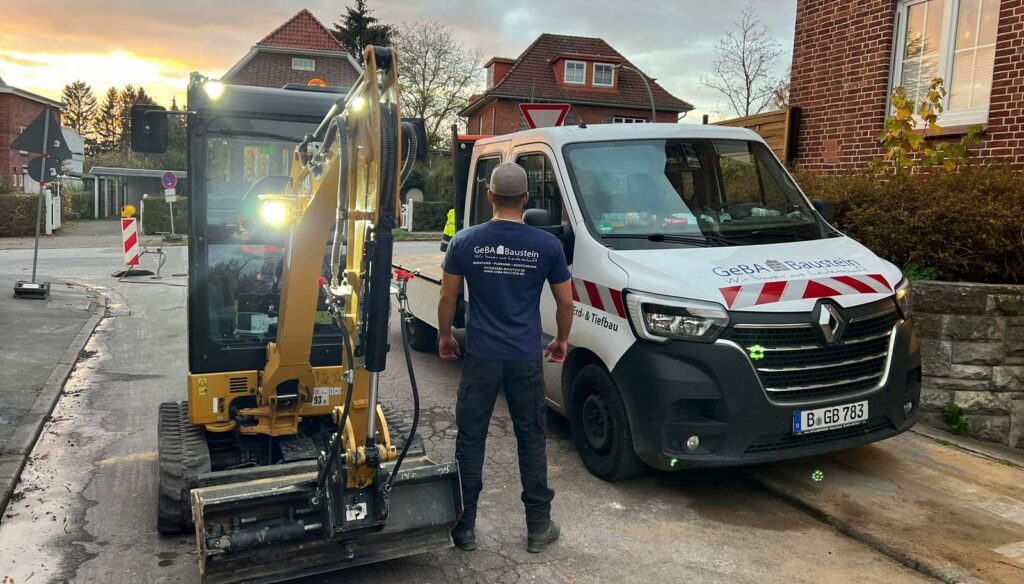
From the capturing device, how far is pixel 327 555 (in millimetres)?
3654

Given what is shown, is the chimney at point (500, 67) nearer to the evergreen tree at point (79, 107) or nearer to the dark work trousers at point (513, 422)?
the dark work trousers at point (513, 422)

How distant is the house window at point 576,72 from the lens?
4619 centimetres

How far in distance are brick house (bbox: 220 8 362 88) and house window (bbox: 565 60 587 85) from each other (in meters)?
12.3

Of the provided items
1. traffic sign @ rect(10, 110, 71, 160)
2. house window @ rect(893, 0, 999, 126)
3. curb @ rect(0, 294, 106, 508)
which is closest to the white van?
curb @ rect(0, 294, 106, 508)

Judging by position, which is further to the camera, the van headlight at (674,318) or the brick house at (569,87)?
the brick house at (569,87)

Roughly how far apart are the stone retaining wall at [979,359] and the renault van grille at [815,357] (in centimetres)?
195

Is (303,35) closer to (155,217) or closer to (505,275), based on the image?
(155,217)

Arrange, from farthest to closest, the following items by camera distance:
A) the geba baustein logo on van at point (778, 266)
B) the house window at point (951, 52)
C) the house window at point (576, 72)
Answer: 1. the house window at point (576, 72)
2. the house window at point (951, 52)
3. the geba baustein logo on van at point (778, 266)

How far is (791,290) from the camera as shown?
14.8 ft

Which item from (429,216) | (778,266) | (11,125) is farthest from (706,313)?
(11,125)

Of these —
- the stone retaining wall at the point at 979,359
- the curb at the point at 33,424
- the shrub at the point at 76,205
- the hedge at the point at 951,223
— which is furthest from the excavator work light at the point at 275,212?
the shrub at the point at 76,205

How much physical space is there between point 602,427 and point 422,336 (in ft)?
14.1

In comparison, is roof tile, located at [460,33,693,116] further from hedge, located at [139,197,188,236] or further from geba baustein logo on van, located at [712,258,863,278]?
geba baustein logo on van, located at [712,258,863,278]

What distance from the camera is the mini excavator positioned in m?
3.35
